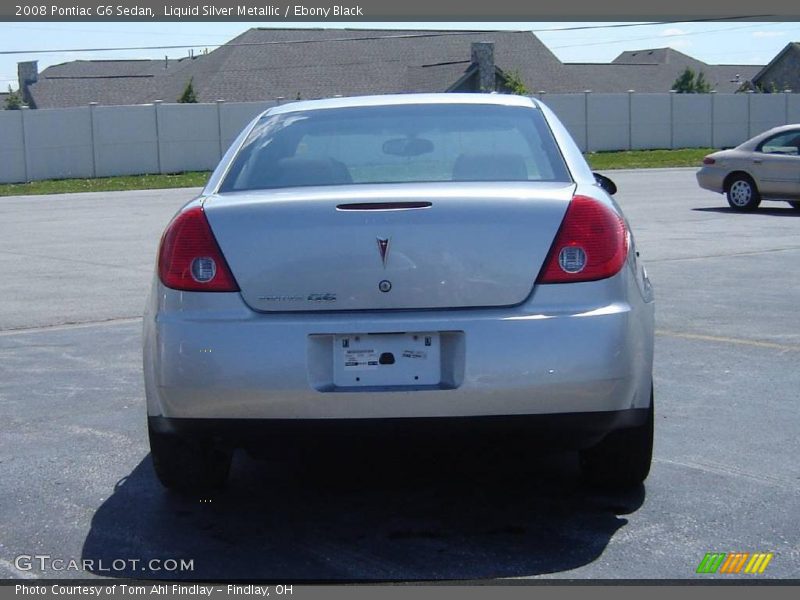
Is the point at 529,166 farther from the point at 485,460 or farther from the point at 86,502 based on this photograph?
the point at 86,502

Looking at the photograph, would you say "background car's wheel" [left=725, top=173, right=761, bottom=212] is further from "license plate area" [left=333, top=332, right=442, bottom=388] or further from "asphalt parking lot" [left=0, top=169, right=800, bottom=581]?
"license plate area" [left=333, top=332, right=442, bottom=388]

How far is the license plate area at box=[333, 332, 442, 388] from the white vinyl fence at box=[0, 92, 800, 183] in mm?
36700

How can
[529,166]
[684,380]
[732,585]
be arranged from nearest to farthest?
[732,585], [529,166], [684,380]

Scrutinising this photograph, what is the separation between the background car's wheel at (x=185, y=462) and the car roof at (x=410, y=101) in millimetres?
1563

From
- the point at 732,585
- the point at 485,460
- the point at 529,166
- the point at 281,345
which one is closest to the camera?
the point at 732,585

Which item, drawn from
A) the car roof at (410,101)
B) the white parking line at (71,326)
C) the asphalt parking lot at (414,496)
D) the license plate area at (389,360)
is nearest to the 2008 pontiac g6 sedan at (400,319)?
the license plate area at (389,360)

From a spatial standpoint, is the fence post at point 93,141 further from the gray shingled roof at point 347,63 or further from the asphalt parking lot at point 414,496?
the asphalt parking lot at point 414,496

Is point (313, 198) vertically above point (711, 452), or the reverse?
point (313, 198)

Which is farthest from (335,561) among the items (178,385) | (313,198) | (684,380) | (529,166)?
(684,380)

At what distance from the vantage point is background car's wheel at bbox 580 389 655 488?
186 inches

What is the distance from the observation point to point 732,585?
12.9ft

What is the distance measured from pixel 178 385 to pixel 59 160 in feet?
122

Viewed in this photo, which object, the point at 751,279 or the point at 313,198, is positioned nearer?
the point at 313,198

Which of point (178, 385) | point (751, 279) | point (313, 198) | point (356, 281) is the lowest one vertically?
point (751, 279)
